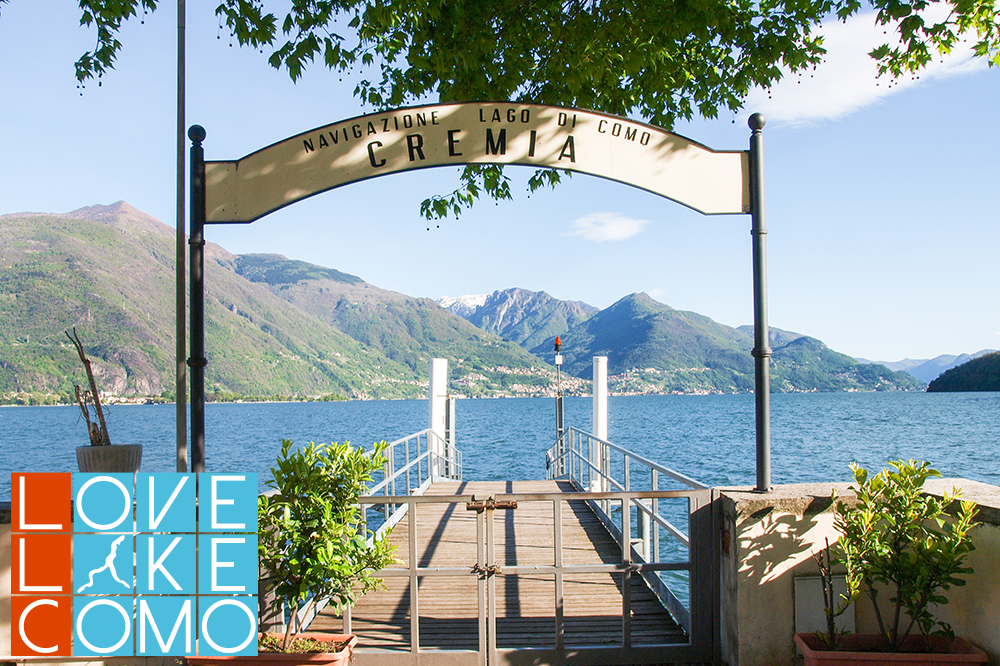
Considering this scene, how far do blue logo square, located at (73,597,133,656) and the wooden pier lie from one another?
140 cm

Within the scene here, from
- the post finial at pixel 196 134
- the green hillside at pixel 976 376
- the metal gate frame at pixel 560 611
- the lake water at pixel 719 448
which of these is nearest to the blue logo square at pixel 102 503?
the metal gate frame at pixel 560 611

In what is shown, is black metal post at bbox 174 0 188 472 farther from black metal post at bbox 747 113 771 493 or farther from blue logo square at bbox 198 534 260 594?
black metal post at bbox 747 113 771 493

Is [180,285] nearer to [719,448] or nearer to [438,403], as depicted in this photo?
[438,403]

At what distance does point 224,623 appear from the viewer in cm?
329

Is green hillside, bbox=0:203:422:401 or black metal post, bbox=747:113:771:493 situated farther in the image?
green hillside, bbox=0:203:422:401

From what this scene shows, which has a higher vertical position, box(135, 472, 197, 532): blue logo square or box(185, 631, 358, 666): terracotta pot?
box(135, 472, 197, 532): blue logo square

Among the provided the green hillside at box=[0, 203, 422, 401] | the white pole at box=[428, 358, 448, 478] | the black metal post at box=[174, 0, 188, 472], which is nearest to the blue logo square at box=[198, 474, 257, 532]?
the black metal post at box=[174, 0, 188, 472]

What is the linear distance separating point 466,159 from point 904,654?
3.27 meters

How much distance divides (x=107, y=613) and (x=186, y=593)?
0.40 metres

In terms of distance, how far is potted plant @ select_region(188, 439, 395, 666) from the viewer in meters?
3.04

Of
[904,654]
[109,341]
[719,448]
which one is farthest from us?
[109,341]

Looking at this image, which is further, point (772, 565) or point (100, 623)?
point (772, 565)

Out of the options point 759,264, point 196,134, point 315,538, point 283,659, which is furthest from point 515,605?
point 196,134

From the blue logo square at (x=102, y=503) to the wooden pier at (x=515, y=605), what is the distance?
1.58 metres
